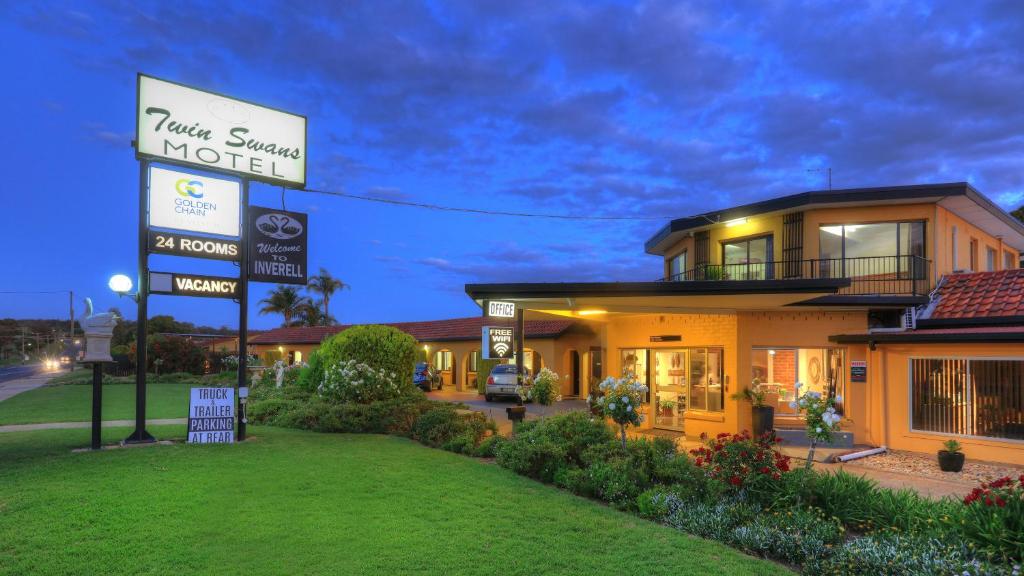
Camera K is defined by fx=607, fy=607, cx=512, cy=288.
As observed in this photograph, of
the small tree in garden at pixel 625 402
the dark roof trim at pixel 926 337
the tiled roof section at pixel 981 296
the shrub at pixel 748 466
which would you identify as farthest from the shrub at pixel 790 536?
the tiled roof section at pixel 981 296

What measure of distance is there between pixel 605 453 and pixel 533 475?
125 cm

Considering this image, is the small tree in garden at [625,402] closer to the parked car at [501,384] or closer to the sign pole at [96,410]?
the sign pole at [96,410]

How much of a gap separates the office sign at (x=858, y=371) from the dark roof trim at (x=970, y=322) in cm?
160

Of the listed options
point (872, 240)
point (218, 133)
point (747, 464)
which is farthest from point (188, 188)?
point (872, 240)

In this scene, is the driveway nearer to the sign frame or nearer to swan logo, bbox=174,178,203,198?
the sign frame

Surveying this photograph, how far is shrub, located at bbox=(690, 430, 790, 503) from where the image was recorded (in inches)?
278

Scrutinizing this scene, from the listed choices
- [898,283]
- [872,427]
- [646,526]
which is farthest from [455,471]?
[898,283]

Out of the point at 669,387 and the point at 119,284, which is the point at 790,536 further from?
the point at 119,284

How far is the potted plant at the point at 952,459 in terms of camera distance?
11.0 m

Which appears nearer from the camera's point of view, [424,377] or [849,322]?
[849,322]

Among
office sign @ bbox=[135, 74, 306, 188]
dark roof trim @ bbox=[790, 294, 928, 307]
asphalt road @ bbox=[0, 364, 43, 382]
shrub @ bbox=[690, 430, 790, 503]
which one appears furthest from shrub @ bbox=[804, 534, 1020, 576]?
asphalt road @ bbox=[0, 364, 43, 382]

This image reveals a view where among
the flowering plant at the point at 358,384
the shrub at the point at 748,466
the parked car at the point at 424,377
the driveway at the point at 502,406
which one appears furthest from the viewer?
the parked car at the point at 424,377

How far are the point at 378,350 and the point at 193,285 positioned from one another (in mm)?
5504

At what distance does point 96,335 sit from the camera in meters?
10.8
